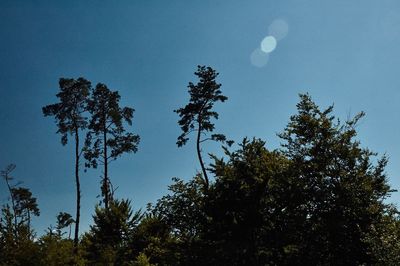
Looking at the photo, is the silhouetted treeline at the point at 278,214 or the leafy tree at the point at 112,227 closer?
the silhouetted treeline at the point at 278,214

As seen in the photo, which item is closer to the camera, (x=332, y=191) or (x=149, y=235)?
(x=332, y=191)

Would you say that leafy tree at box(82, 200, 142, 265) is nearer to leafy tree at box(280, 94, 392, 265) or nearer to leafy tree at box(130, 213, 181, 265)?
leafy tree at box(130, 213, 181, 265)

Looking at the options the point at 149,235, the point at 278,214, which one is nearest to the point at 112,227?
the point at 149,235

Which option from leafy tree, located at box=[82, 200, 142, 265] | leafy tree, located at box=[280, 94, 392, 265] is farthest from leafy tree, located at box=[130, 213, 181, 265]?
leafy tree, located at box=[280, 94, 392, 265]

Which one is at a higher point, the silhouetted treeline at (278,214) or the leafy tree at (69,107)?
the leafy tree at (69,107)

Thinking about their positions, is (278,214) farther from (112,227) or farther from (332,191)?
(112,227)

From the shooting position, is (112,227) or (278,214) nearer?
(278,214)

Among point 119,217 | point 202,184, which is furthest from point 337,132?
point 119,217

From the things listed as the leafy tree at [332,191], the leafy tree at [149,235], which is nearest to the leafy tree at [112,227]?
the leafy tree at [149,235]

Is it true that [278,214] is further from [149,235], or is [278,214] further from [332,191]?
[149,235]

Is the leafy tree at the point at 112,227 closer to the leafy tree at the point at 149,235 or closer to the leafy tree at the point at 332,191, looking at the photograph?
the leafy tree at the point at 149,235

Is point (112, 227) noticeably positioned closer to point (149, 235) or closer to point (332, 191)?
point (149, 235)

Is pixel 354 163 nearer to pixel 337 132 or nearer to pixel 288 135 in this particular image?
pixel 337 132

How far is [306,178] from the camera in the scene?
18.3 meters
